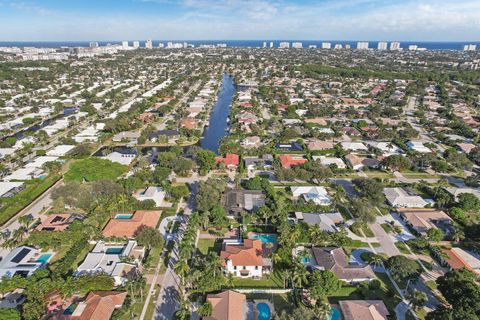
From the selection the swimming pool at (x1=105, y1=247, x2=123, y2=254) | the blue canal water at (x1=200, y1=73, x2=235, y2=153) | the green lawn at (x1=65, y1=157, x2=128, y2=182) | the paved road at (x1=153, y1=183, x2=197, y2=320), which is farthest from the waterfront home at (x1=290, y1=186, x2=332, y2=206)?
the green lawn at (x1=65, y1=157, x2=128, y2=182)

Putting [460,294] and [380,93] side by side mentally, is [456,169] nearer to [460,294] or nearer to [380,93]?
[460,294]

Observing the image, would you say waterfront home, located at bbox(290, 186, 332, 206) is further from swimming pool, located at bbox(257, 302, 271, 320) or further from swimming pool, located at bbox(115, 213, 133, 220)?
swimming pool, located at bbox(115, 213, 133, 220)

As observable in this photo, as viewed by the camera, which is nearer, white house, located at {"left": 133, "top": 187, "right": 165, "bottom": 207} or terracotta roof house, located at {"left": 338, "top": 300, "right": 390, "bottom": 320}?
terracotta roof house, located at {"left": 338, "top": 300, "right": 390, "bottom": 320}

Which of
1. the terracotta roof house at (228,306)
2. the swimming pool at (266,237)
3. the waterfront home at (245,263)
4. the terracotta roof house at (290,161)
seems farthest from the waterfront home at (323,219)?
the terracotta roof house at (290,161)

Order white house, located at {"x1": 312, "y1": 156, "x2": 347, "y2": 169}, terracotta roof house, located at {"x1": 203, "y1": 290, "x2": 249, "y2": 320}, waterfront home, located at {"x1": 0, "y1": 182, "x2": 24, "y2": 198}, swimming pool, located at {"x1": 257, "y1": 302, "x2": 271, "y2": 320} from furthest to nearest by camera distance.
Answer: white house, located at {"x1": 312, "y1": 156, "x2": 347, "y2": 169}
waterfront home, located at {"x1": 0, "y1": 182, "x2": 24, "y2": 198}
swimming pool, located at {"x1": 257, "y1": 302, "x2": 271, "y2": 320}
terracotta roof house, located at {"x1": 203, "y1": 290, "x2": 249, "y2": 320}

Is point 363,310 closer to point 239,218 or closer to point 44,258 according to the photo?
point 239,218

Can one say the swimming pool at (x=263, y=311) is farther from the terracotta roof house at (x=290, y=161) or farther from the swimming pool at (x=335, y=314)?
the terracotta roof house at (x=290, y=161)
